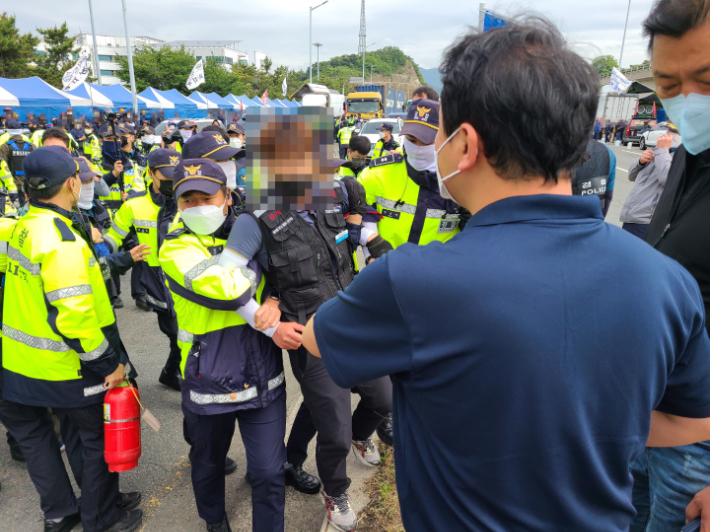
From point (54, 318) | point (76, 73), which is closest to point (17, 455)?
point (54, 318)

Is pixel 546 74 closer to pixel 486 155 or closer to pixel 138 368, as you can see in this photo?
pixel 486 155

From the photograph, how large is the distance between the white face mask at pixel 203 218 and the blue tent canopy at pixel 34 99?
53.7ft

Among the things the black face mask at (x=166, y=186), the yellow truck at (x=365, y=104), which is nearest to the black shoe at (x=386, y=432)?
the black face mask at (x=166, y=186)

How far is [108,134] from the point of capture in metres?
8.70

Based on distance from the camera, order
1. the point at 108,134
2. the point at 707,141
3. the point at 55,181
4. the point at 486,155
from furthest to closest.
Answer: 1. the point at 108,134
2. the point at 55,181
3. the point at 707,141
4. the point at 486,155

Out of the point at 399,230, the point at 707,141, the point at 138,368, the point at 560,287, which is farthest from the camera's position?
the point at 138,368

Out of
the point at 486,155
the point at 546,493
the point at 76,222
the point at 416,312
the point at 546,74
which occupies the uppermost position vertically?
the point at 546,74

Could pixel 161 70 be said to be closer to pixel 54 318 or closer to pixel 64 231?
pixel 64 231

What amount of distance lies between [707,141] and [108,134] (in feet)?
31.1

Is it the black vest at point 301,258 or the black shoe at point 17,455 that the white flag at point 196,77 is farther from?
the black vest at point 301,258

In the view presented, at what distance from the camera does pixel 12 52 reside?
1409 inches

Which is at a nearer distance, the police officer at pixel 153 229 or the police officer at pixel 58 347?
the police officer at pixel 58 347

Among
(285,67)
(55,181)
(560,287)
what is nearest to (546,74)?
(560,287)

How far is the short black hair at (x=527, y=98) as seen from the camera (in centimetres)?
86
